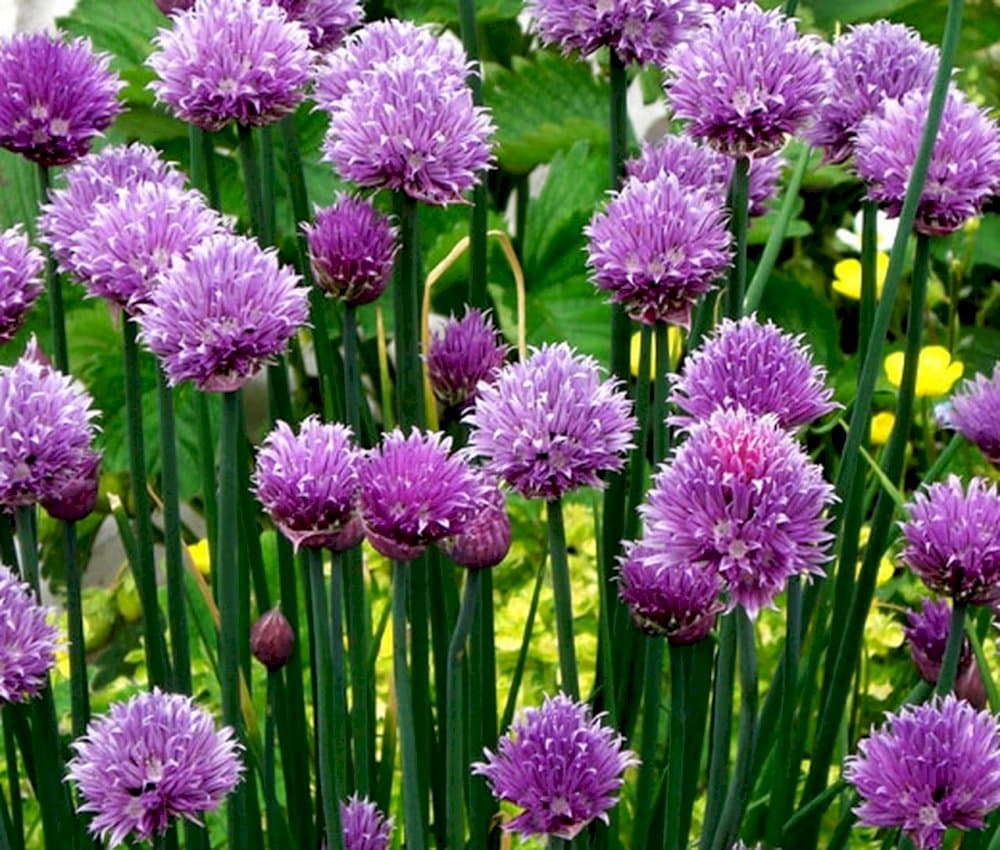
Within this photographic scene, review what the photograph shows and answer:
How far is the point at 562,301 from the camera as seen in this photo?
7.84 feet

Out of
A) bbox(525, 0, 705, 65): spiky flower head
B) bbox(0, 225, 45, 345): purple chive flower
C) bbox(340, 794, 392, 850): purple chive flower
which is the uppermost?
bbox(525, 0, 705, 65): spiky flower head

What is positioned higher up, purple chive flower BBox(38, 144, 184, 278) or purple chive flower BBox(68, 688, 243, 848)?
purple chive flower BBox(38, 144, 184, 278)

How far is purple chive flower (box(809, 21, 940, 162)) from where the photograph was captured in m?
1.05

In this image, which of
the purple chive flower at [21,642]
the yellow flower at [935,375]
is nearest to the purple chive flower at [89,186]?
the purple chive flower at [21,642]

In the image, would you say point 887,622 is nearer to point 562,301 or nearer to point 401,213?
point 562,301

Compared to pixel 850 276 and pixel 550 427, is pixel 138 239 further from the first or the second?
pixel 850 276

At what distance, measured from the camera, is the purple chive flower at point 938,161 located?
3.14 feet

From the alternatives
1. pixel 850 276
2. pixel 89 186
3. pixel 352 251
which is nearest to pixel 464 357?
pixel 352 251

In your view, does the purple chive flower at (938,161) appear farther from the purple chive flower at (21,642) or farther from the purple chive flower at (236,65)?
the purple chive flower at (21,642)

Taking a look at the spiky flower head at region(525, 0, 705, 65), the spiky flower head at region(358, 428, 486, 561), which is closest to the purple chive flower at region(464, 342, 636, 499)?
the spiky flower head at region(358, 428, 486, 561)

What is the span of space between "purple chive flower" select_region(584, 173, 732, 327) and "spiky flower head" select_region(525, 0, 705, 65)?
12 centimetres

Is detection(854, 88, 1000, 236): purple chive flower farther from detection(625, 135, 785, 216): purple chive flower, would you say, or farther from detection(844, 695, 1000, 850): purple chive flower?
detection(844, 695, 1000, 850): purple chive flower

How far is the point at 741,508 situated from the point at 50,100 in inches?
18.8

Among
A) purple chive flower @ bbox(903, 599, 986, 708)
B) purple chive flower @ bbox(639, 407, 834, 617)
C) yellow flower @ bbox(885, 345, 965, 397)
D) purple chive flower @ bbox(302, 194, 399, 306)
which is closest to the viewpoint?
purple chive flower @ bbox(639, 407, 834, 617)
